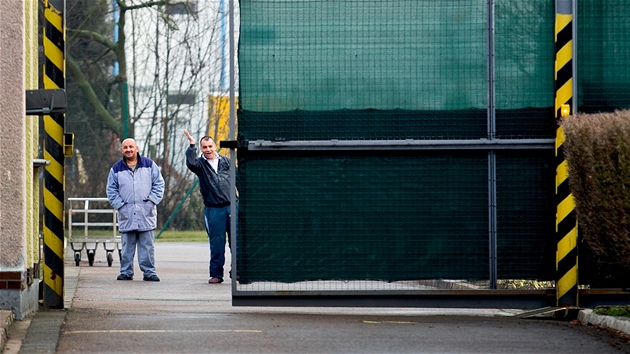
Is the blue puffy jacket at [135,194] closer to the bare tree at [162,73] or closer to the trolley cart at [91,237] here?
the trolley cart at [91,237]

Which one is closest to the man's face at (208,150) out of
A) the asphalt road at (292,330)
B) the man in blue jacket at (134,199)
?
the man in blue jacket at (134,199)

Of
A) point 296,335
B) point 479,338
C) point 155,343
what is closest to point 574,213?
point 479,338

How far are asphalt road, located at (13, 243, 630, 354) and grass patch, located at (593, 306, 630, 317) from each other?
0.84 ft

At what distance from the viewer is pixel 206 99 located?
3397 cm

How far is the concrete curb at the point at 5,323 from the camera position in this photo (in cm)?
875

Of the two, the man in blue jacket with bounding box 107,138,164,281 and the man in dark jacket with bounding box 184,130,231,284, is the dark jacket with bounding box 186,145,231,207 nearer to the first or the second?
the man in dark jacket with bounding box 184,130,231,284

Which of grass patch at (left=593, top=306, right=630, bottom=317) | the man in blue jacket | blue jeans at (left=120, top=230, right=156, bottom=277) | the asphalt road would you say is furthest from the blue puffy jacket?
grass patch at (left=593, top=306, right=630, bottom=317)

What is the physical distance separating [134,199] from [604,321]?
7175 mm

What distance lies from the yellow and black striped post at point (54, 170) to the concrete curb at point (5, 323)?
160 centimetres

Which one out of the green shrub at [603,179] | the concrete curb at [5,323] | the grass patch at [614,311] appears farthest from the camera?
the grass patch at [614,311]

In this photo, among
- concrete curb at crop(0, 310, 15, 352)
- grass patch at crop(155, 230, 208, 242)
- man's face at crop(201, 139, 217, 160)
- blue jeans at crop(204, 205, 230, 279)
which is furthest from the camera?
grass patch at crop(155, 230, 208, 242)

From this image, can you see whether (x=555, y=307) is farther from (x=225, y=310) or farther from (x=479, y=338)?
(x=225, y=310)

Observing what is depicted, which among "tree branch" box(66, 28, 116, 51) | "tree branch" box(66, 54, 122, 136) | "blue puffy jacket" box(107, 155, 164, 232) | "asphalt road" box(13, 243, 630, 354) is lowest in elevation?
"asphalt road" box(13, 243, 630, 354)

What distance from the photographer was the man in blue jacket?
53.9ft
